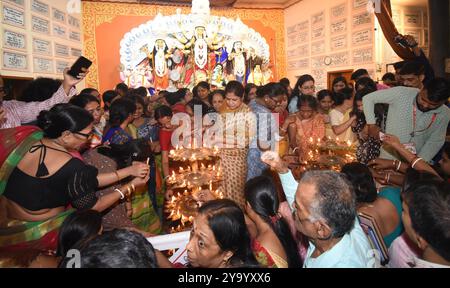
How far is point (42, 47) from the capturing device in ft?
21.3

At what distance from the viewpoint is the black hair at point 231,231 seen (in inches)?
54.3

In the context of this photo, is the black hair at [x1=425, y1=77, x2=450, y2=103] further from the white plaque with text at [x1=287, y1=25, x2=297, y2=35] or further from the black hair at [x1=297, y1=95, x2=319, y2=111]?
the white plaque with text at [x1=287, y1=25, x2=297, y2=35]

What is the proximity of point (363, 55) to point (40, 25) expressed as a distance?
684 centimetres

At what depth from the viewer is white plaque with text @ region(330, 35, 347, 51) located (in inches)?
319

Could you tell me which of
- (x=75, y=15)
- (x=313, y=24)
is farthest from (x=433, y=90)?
(x=75, y=15)

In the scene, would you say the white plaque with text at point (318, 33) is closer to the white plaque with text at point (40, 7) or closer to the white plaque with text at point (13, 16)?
the white plaque with text at point (40, 7)

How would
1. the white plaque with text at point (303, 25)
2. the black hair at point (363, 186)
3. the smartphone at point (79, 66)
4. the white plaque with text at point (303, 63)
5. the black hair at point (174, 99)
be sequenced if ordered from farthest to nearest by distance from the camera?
the white plaque with text at point (303, 63), the white plaque with text at point (303, 25), the black hair at point (174, 99), the smartphone at point (79, 66), the black hair at point (363, 186)

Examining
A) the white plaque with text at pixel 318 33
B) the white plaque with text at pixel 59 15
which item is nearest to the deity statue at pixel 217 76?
the white plaque with text at pixel 318 33

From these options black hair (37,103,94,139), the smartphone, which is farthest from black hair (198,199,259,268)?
the smartphone

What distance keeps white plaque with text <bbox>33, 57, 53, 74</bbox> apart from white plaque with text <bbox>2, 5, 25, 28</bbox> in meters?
0.74

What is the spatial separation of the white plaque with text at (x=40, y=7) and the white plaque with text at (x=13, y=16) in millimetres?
538

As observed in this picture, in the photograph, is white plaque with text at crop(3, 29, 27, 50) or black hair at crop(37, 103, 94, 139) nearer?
black hair at crop(37, 103, 94, 139)

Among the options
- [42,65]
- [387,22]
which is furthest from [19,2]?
[387,22]

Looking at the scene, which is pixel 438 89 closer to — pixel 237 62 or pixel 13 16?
pixel 13 16
